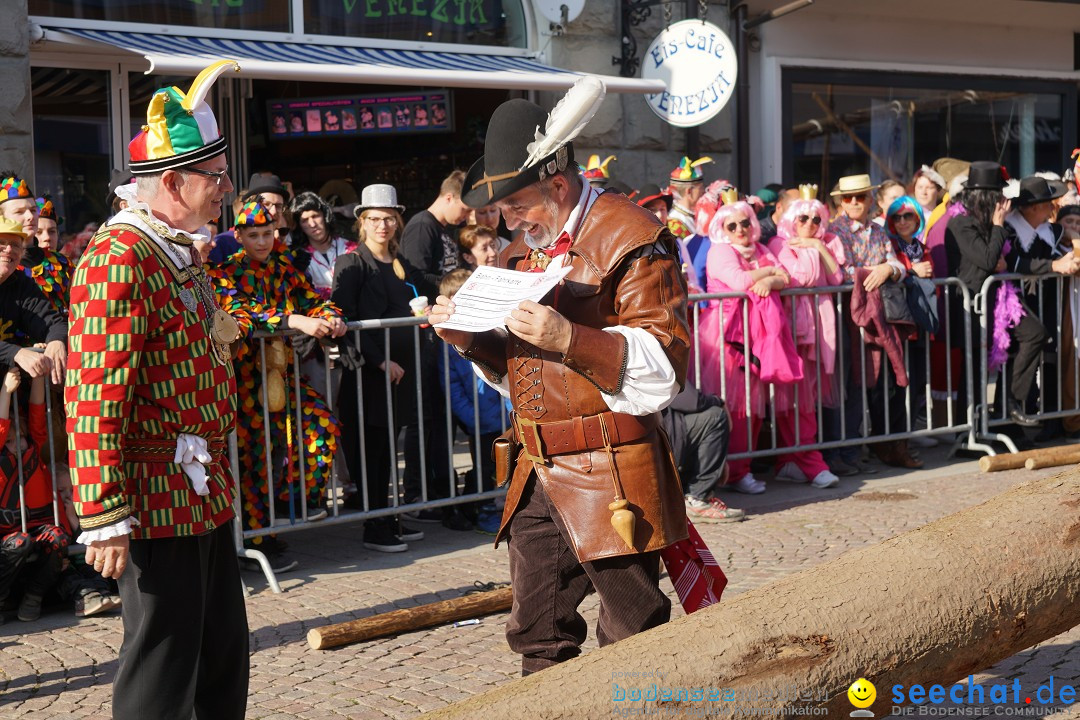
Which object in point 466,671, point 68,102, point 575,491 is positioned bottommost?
point 466,671

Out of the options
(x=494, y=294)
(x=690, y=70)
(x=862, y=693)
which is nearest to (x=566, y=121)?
(x=494, y=294)

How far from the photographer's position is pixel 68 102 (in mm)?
8633

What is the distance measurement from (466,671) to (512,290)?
189cm

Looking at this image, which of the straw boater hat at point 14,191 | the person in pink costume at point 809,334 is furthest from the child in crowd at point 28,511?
the person in pink costume at point 809,334

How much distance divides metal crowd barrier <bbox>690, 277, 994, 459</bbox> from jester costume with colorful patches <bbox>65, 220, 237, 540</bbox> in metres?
4.40

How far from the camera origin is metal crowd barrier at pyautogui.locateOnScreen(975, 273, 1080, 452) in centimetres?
865

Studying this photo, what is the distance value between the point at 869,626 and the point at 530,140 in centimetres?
153

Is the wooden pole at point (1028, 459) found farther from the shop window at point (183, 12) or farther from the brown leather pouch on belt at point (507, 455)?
the shop window at point (183, 12)

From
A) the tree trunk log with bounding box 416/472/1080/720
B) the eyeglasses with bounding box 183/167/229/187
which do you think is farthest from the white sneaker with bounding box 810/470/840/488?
the eyeglasses with bounding box 183/167/229/187

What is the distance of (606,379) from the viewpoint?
3.28m

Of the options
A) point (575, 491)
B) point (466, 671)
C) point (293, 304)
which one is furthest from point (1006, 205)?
point (575, 491)

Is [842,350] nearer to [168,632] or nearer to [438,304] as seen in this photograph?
[438,304]

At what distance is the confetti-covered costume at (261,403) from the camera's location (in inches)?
240

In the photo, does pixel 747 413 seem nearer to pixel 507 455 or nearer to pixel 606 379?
pixel 507 455
